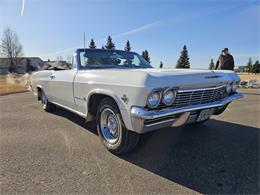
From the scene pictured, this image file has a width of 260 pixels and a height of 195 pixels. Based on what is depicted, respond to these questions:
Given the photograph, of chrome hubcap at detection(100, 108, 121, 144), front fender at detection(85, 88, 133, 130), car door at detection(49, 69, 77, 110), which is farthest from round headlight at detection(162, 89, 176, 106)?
car door at detection(49, 69, 77, 110)

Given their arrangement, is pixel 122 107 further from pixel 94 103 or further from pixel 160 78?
pixel 94 103

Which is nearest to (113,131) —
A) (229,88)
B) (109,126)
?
(109,126)

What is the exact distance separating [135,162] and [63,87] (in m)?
2.39

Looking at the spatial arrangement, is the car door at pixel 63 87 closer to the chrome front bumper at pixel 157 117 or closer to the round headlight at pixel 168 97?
the chrome front bumper at pixel 157 117

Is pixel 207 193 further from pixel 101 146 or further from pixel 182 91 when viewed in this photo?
pixel 101 146

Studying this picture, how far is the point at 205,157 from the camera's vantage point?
2885mm

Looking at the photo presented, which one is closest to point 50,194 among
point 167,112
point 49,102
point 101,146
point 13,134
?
point 101,146

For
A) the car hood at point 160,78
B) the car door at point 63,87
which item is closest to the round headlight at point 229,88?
the car hood at point 160,78

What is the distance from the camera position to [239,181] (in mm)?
2268

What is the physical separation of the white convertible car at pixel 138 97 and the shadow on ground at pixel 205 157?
490mm

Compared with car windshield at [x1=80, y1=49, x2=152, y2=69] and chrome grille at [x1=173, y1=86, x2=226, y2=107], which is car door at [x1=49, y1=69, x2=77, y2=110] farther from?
chrome grille at [x1=173, y1=86, x2=226, y2=107]

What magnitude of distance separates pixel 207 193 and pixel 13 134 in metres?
3.70

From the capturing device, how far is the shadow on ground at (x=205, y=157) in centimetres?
226

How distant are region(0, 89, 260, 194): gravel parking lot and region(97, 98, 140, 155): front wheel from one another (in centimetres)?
15
